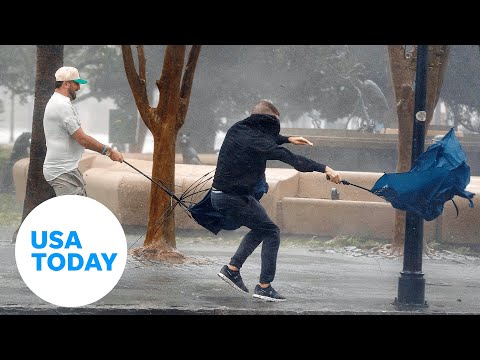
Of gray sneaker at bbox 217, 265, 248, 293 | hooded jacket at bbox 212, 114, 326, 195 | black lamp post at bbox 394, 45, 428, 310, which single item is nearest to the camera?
hooded jacket at bbox 212, 114, 326, 195

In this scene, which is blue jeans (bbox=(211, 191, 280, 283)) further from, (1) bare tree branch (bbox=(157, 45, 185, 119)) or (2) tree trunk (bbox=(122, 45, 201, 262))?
(1) bare tree branch (bbox=(157, 45, 185, 119))

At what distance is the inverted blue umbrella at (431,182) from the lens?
32.6 ft

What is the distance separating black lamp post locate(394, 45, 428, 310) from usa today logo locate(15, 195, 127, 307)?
2968 millimetres

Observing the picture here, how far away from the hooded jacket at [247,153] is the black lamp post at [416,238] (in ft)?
3.88

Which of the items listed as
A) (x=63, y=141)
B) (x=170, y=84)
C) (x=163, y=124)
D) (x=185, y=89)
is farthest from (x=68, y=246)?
(x=185, y=89)

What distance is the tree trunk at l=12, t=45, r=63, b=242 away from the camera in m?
13.9

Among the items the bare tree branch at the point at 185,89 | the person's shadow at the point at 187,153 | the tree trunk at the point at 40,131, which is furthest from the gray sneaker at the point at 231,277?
the person's shadow at the point at 187,153

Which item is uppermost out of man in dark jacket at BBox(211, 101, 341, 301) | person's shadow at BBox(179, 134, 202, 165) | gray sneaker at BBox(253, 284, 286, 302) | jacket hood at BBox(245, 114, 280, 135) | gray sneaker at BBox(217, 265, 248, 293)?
person's shadow at BBox(179, 134, 202, 165)

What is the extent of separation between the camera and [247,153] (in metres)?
9.63

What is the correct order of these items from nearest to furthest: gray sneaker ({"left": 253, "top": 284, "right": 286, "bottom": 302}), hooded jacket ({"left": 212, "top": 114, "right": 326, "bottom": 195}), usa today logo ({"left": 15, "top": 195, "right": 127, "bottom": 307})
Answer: usa today logo ({"left": 15, "top": 195, "right": 127, "bottom": 307}) < hooded jacket ({"left": 212, "top": 114, "right": 326, "bottom": 195}) < gray sneaker ({"left": 253, "top": 284, "right": 286, "bottom": 302})

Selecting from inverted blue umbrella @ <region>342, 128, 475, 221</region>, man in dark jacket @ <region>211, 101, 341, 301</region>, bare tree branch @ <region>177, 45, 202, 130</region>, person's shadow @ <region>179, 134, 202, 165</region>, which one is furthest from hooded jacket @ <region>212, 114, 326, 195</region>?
person's shadow @ <region>179, 134, 202, 165</region>

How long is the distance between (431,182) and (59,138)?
3.58m

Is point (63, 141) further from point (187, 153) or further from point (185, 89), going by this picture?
point (187, 153)
